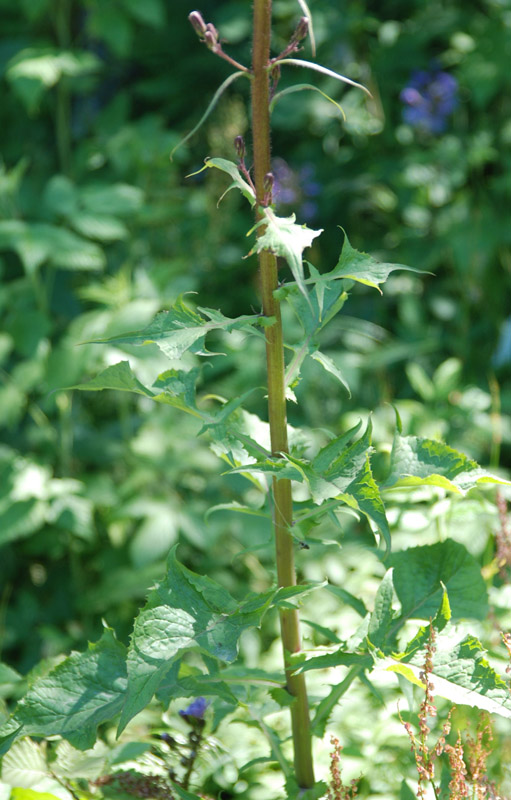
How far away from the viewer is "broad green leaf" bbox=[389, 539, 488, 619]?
101 cm

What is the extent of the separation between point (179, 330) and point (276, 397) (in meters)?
0.14

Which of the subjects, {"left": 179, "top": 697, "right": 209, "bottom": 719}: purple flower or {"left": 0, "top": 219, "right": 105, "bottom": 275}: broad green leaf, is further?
{"left": 0, "top": 219, "right": 105, "bottom": 275}: broad green leaf

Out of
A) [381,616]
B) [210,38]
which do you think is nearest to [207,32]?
[210,38]

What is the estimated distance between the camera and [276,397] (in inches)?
35.3

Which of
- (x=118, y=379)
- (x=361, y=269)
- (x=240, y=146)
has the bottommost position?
(x=118, y=379)

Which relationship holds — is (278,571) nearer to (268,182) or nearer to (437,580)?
(437,580)

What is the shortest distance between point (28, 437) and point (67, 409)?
28 centimetres

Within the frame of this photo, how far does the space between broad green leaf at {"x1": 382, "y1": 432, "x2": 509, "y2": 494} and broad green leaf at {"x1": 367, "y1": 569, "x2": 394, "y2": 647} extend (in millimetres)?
113

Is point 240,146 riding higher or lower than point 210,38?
lower

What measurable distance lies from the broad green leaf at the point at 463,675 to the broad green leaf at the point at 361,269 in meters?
0.38

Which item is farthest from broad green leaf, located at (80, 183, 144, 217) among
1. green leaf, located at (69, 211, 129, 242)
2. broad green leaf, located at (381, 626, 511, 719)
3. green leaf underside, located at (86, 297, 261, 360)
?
broad green leaf, located at (381, 626, 511, 719)

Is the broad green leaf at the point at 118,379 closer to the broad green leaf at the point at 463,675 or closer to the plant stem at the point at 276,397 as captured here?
the plant stem at the point at 276,397

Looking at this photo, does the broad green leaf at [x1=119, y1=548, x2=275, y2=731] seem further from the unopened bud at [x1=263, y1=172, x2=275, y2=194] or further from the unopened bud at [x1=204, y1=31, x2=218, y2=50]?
the unopened bud at [x1=204, y1=31, x2=218, y2=50]

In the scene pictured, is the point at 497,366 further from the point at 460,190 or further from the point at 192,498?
the point at 192,498
